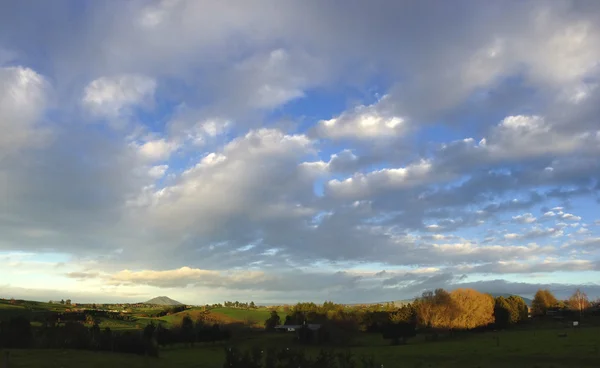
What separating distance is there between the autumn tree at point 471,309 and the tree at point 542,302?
1973 inches

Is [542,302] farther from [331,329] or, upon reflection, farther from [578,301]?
[331,329]

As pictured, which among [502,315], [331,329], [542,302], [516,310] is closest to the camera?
[331,329]

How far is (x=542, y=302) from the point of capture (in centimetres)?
18038

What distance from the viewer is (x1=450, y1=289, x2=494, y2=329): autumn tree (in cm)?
12825

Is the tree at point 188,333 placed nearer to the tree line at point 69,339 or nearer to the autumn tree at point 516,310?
the tree line at point 69,339

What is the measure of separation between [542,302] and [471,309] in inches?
2702

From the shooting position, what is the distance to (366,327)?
143 meters

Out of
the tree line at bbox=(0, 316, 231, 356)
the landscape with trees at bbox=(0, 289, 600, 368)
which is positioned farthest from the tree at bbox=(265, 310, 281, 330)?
the tree line at bbox=(0, 316, 231, 356)

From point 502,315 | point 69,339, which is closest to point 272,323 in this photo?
point 502,315

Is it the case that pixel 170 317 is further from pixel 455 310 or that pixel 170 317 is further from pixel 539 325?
pixel 539 325

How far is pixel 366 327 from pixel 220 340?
44826 millimetres

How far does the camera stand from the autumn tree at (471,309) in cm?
12825

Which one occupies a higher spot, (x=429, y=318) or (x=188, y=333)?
(x=429, y=318)

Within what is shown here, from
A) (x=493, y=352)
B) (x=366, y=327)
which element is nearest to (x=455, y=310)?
(x=366, y=327)
